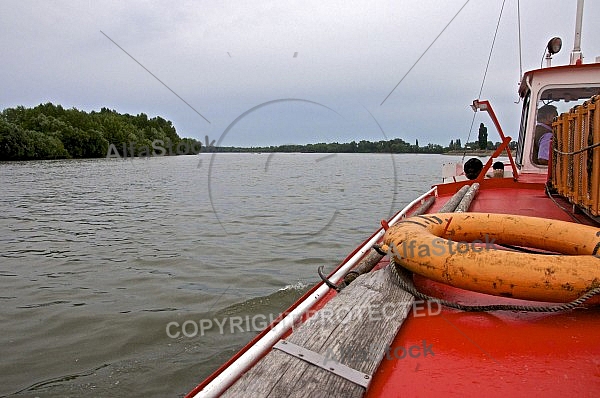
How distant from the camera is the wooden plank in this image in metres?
1.55

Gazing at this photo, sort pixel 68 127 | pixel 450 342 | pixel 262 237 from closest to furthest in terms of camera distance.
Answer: pixel 450 342 < pixel 262 237 < pixel 68 127

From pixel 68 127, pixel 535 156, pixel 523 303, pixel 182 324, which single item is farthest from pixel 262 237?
pixel 68 127

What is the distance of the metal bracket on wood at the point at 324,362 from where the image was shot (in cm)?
160

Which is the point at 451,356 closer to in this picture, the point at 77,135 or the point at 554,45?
the point at 554,45

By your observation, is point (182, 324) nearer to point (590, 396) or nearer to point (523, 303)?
point (523, 303)

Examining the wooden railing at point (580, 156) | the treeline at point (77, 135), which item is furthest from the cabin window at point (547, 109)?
the treeline at point (77, 135)

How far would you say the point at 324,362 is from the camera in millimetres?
1682

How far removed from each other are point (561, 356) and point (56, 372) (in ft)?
12.4

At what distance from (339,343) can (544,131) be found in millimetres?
6330

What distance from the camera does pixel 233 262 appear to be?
280 inches

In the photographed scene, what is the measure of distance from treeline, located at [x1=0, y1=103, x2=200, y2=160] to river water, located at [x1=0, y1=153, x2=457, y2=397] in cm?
2590
